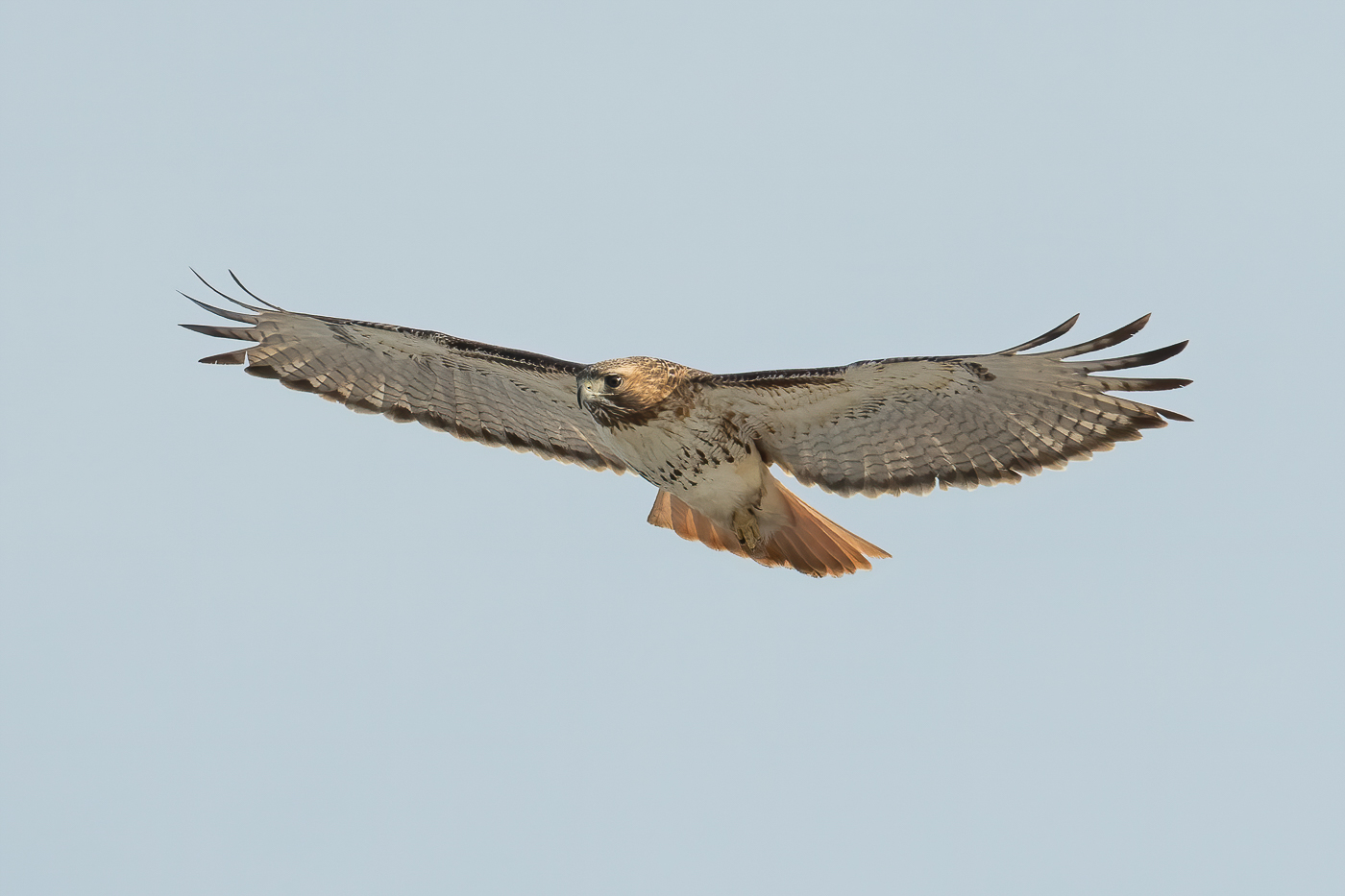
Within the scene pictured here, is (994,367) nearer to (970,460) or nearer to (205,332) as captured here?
(970,460)

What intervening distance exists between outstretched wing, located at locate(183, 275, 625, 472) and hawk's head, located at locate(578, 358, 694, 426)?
100 cm

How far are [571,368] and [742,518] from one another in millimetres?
1545

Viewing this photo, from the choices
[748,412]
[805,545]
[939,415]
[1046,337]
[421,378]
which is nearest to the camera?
[1046,337]

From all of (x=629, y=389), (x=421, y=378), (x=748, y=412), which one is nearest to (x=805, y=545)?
(x=748, y=412)

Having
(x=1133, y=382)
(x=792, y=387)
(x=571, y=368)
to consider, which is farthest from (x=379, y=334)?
(x=1133, y=382)

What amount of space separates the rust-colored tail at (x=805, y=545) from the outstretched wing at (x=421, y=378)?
1225 mm

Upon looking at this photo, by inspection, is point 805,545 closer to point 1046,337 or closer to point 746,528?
point 746,528

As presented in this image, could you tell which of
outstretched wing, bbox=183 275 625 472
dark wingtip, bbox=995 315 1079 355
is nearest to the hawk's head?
outstretched wing, bbox=183 275 625 472

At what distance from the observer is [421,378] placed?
32.7 ft

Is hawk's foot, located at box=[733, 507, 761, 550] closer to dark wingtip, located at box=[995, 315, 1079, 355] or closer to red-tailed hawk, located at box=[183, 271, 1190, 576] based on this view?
red-tailed hawk, located at box=[183, 271, 1190, 576]

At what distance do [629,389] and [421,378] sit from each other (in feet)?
7.57

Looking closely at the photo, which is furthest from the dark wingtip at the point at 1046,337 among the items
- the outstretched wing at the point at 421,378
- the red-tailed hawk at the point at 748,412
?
the outstretched wing at the point at 421,378

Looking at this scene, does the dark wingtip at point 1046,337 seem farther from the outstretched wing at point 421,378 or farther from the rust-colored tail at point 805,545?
the outstretched wing at point 421,378

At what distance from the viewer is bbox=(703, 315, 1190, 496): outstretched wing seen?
8.20m
